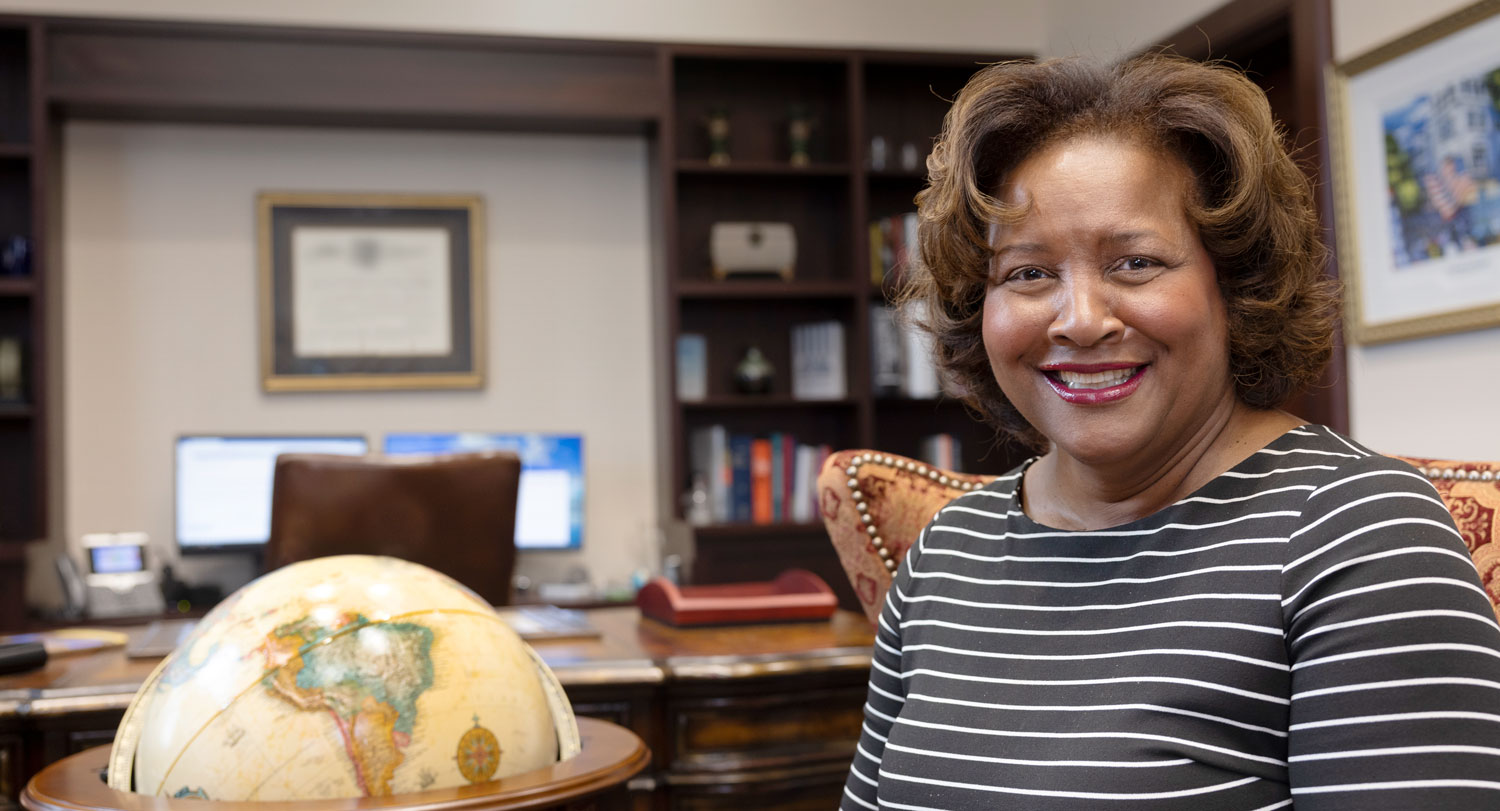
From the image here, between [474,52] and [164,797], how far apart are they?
11.8 ft

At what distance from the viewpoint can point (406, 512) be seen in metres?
2.39

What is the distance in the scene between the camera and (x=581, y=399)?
4695 mm

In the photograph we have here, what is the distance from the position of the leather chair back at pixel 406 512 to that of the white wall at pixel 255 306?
2137 mm

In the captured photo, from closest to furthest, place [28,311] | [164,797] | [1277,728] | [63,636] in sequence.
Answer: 1. [1277,728]
2. [164,797]
3. [63,636]
4. [28,311]

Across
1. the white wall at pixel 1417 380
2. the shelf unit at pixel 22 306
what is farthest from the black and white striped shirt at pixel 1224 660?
the shelf unit at pixel 22 306

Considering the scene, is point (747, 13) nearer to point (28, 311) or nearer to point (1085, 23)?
point (1085, 23)

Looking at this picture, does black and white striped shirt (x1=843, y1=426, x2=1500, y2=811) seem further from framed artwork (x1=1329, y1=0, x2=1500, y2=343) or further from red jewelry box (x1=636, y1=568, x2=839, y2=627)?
framed artwork (x1=1329, y1=0, x2=1500, y2=343)

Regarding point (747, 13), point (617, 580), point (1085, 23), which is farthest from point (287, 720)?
point (1085, 23)

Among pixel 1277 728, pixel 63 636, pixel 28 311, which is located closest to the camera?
pixel 1277 728

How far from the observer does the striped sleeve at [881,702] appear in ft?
4.31

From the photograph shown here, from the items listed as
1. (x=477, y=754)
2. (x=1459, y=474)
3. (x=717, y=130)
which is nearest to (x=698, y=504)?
(x=717, y=130)

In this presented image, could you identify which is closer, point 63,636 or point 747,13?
point 63,636

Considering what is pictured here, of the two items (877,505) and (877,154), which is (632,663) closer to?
(877,505)

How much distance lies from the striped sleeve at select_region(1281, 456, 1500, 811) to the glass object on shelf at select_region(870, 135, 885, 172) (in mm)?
3858
